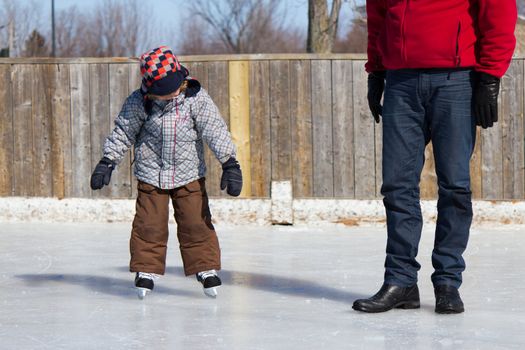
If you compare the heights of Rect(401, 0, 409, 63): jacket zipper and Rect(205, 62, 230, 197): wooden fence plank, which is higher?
Rect(401, 0, 409, 63): jacket zipper

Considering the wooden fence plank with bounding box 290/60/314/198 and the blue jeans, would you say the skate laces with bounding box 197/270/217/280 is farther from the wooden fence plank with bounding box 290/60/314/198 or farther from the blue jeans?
the wooden fence plank with bounding box 290/60/314/198

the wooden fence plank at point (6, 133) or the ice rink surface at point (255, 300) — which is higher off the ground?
the wooden fence plank at point (6, 133)

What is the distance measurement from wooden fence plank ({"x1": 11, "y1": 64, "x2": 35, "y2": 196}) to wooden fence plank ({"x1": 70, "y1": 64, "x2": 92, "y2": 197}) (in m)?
0.35

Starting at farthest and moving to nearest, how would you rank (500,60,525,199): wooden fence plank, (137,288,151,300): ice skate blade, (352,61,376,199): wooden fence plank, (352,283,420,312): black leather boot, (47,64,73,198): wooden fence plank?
(47,64,73,198): wooden fence plank < (352,61,376,199): wooden fence plank < (500,60,525,199): wooden fence plank < (137,288,151,300): ice skate blade < (352,283,420,312): black leather boot

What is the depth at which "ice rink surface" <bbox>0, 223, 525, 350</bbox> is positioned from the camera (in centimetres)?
402

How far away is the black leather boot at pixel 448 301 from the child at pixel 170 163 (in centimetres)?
103

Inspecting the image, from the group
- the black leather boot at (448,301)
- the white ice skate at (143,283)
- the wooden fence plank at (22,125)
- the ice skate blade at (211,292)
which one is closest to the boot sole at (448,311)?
the black leather boot at (448,301)

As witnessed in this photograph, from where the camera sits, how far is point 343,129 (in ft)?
27.9

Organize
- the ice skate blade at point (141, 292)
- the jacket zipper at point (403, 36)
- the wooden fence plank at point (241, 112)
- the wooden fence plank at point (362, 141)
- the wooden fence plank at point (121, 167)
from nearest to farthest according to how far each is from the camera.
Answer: the jacket zipper at point (403, 36), the ice skate blade at point (141, 292), the wooden fence plank at point (362, 141), the wooden fence plank at point (241, 112), the wooden fence plank at point (121, 167)

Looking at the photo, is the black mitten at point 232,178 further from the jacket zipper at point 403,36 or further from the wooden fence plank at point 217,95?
the wooden fence plank at point 217,95

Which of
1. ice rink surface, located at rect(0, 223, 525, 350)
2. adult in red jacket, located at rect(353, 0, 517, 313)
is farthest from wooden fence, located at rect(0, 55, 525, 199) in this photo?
adult in red jacket, located at rect(353, 0, 517, 313)

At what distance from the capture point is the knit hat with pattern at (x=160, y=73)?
487cm

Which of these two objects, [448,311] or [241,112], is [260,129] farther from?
[448,311]

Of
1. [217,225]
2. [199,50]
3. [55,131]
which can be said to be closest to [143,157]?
[217,225]
